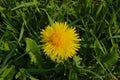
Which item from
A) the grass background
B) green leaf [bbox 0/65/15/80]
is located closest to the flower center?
the grass background

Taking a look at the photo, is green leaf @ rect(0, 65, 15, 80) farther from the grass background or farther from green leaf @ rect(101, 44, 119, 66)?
green leaf @ rect(101, 44, 119, 66)

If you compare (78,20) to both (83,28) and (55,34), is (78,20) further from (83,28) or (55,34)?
(55,34)

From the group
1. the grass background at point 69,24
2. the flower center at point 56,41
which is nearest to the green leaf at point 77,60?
the grass background at point 69,24

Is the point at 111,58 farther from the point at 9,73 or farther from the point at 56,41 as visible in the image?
the point at 9,73

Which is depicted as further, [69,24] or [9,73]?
[69,24]

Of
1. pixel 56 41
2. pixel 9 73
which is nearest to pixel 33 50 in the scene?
pixel 9 73

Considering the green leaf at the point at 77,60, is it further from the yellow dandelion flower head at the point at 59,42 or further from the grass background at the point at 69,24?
the yellow dandelion flower head at the point at 59,42
